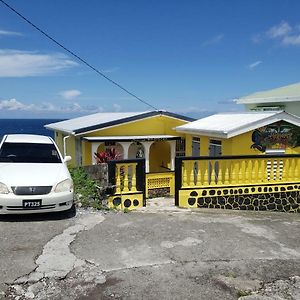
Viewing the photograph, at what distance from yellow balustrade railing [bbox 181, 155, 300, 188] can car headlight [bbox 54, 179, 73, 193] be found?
2.91 m

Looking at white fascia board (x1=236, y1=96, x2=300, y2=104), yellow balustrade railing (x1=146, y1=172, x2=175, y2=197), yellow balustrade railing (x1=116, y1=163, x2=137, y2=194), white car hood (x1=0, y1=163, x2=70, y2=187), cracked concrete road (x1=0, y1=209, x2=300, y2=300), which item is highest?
white fascia board (x1=236, y1=96, x2=300, y2=104)

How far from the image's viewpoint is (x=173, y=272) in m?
4.81

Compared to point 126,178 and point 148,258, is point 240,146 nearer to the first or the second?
point 126,178

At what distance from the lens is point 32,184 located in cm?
682

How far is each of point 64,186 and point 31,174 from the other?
674mm

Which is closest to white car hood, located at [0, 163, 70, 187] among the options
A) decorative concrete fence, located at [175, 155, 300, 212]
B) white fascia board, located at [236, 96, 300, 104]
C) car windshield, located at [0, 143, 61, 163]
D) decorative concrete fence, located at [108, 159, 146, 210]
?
car windshield, located at [0, 143, 61, 163]

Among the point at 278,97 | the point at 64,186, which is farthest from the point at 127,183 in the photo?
the point at 278,97

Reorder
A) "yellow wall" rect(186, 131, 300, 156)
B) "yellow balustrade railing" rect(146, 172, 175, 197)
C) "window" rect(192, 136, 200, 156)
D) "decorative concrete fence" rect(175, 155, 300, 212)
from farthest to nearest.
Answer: "yellow balustrade railing" rect(146, 172, 175, 197)
"window" rect(192, 136, 200, 156)
"yellow wall" rect(186, 131, 300, 156)
"decorative concrete fence" rect(175, 155, 300, 212)

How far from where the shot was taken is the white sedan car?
6.71m

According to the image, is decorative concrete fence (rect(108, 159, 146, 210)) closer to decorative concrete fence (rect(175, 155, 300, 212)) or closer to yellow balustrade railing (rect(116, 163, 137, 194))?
yellow balustrade railing (rect(116, 163, 137, 194))

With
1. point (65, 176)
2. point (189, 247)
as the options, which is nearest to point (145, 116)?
point (65, 176)

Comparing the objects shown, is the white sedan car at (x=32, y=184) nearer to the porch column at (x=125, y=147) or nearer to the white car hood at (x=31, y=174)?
the white car hood at (x=31, y=174)

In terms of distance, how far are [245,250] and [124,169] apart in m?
3.81

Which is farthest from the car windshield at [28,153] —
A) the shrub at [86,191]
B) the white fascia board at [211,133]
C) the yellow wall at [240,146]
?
the yellow wall at [240,146]
